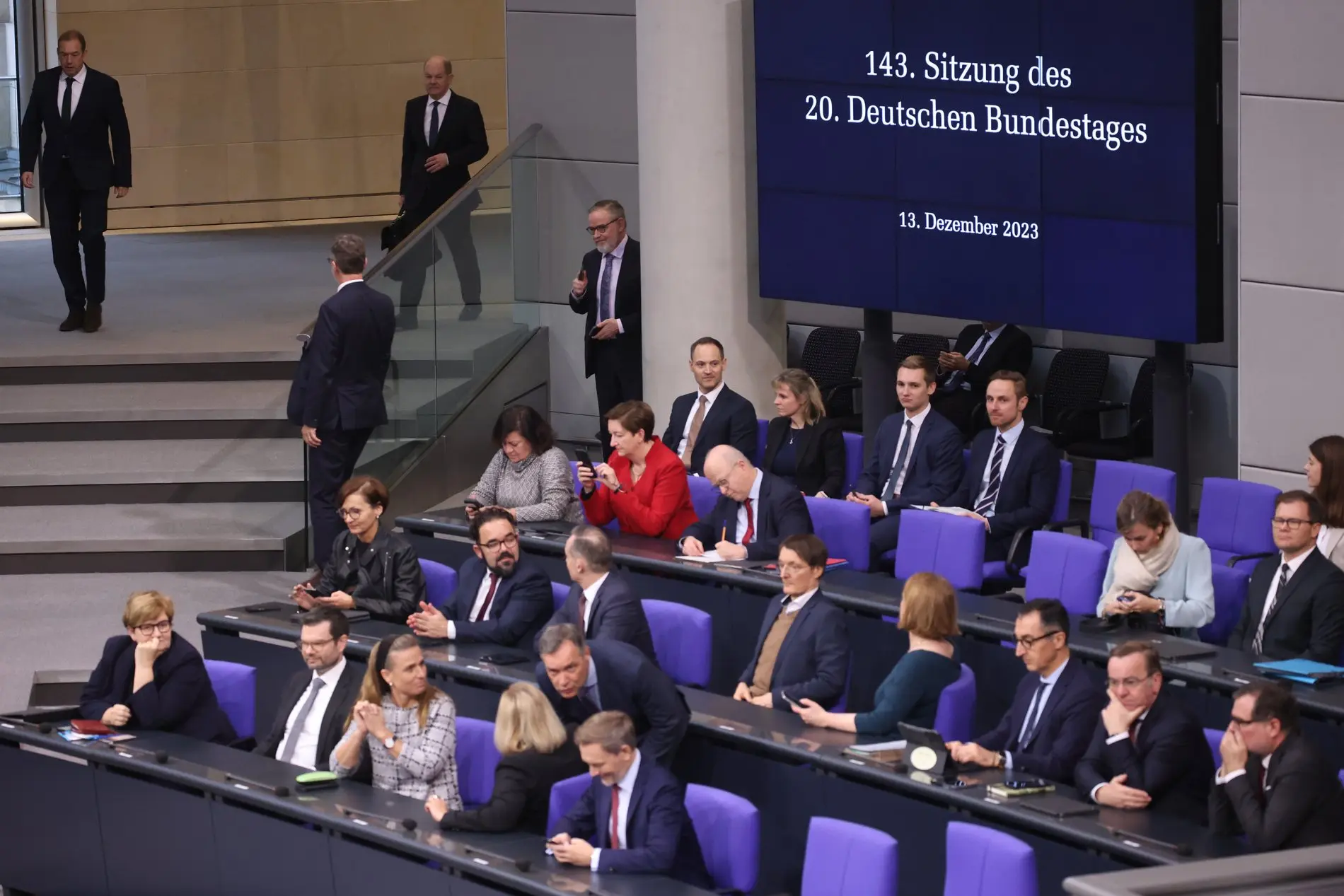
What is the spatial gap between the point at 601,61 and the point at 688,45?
78.7 inches

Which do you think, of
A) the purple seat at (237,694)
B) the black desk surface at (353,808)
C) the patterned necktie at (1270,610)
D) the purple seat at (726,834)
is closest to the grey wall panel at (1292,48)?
the patterned necktie at (1270,610)

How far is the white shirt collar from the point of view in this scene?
6730 mm

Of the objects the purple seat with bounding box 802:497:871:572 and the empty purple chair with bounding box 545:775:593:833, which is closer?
the empty purple chair with bounding box 545:775:593:833

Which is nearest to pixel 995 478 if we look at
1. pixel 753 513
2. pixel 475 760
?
pixel 753 513

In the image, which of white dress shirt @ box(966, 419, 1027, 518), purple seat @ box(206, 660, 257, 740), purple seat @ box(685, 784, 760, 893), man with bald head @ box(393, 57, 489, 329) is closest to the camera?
purple seat @ box(685, 784, 760, 893)

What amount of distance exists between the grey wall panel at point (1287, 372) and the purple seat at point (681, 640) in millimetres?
2829

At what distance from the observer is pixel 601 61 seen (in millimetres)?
11969

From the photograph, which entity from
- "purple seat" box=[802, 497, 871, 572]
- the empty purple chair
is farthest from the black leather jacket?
the empty purple chair

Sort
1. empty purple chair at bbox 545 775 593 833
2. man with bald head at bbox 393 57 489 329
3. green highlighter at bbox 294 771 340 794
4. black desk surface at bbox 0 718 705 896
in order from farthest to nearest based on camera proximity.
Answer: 1. man with bald head at bbox 393 57 489 329
2. green highlighter at bbox 294 771 340 794
3. empty purple chair at bbox 545 775 593 833
4. black desk surface at bbox 0 718 705 896

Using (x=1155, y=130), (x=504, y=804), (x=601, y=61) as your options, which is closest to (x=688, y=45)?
(x=601, y=61)

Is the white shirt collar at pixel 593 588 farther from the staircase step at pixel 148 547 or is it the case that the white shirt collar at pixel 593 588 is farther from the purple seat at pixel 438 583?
the staircase step at pixel 148 547

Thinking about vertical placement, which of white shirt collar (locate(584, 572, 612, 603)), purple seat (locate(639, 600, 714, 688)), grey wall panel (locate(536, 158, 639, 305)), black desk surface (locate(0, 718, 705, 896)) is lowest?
black desk surface (locate(0, 718, 705, 896))

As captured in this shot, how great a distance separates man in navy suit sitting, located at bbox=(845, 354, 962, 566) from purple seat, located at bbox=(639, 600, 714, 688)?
1.73 meters

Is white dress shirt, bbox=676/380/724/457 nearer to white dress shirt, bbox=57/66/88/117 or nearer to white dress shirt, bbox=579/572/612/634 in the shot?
white dress shirt, bbox=579/572/612/634
